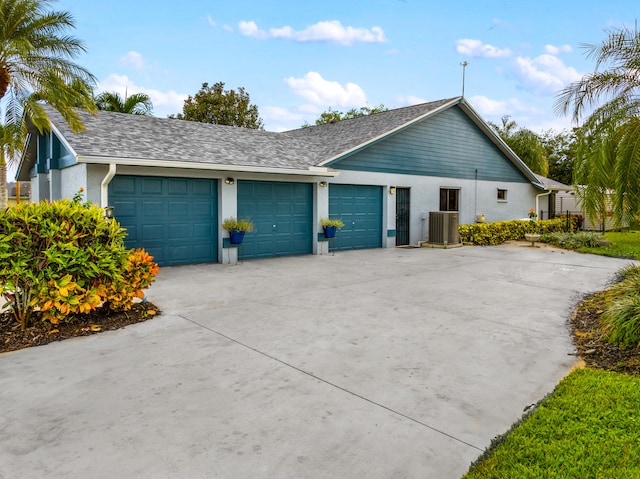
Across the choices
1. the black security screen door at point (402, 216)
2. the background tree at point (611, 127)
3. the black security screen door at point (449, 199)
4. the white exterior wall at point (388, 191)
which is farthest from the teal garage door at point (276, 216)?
the background tree at point (611, 127)

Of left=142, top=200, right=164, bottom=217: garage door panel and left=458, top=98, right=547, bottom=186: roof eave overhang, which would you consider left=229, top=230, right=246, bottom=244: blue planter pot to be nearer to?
left=142, top=200, right=164, bottom=217: garage door panel

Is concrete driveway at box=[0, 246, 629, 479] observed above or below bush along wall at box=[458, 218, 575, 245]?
below

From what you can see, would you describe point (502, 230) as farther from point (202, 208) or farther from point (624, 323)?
point (624, 323)

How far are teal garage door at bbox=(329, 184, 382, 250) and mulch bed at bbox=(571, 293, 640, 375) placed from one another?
27.1 ft

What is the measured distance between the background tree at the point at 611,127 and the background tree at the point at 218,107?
26738mm

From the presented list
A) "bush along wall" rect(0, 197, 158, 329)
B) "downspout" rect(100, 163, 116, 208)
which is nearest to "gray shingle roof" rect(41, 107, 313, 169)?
"downspout" rect(100, 163, 116, 208)

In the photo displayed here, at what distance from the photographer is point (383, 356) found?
4359mm

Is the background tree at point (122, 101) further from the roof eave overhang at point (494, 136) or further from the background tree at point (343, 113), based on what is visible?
the background tree at point (343, 113)

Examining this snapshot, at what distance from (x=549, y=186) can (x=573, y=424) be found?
2122cm

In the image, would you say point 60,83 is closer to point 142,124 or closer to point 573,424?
point 142,124

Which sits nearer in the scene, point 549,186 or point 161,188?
point 161,188

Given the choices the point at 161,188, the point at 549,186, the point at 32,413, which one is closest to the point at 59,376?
the point at 32,413

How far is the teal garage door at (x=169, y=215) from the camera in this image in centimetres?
962

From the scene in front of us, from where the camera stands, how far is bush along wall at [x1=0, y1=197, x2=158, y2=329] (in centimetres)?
492
